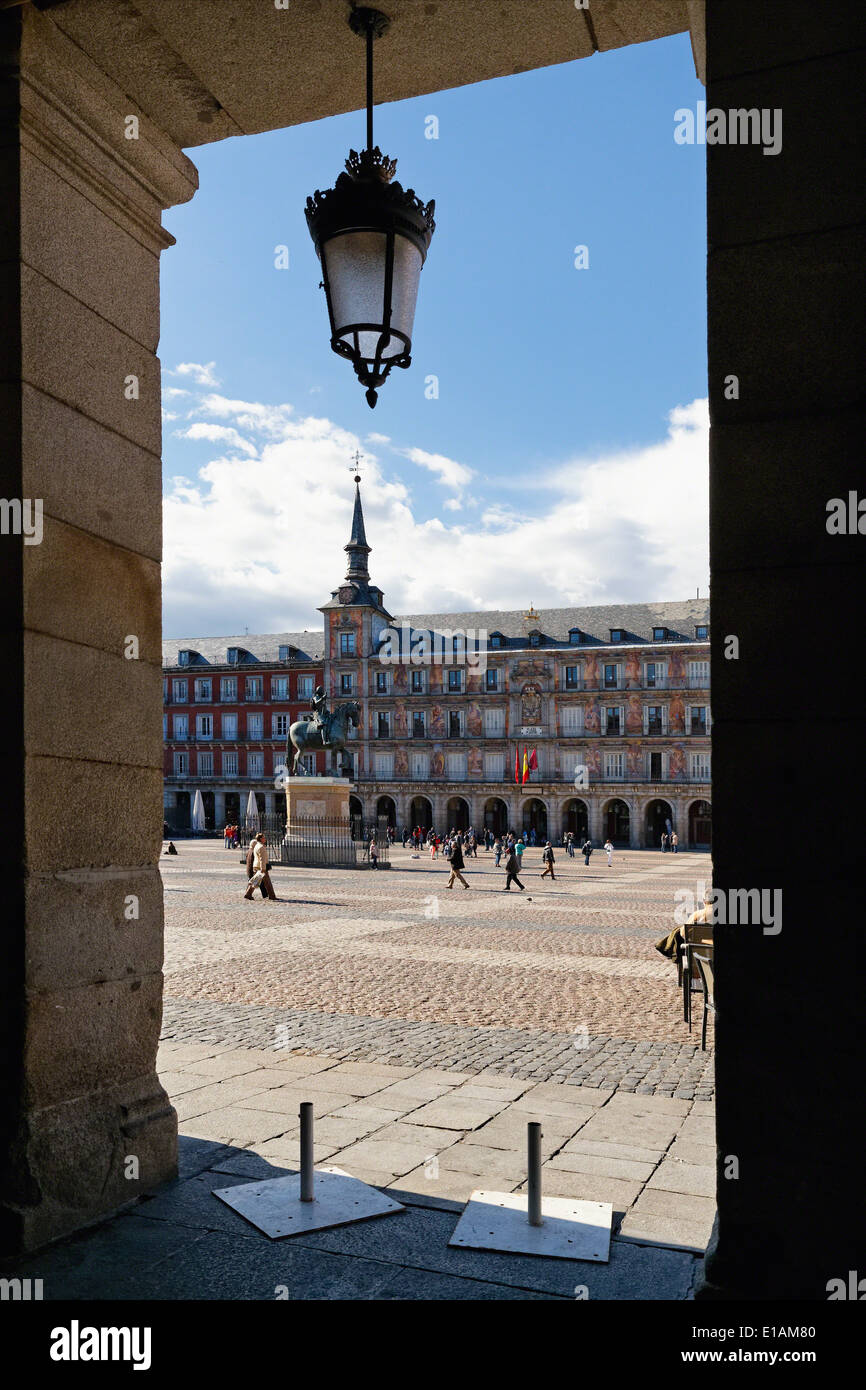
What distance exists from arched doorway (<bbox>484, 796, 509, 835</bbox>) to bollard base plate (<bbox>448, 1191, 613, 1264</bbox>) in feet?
187

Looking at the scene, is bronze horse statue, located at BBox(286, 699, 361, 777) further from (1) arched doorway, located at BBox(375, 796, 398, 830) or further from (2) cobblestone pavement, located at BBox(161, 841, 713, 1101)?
(1) arched doorway, located at BBox(375, 796, 398, 830)

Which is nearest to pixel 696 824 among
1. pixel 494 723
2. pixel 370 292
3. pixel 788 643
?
pixel 494 723

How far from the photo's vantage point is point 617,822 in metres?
58.9

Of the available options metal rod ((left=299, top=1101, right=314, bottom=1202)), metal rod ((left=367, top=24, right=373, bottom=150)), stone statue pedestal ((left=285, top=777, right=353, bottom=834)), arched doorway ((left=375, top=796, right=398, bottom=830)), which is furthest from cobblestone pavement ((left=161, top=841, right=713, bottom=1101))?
arched doorway ((left=375, top=796, right=398, bottom=830))

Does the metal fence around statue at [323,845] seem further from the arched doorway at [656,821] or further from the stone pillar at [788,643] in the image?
the stone pillar at [788,643]

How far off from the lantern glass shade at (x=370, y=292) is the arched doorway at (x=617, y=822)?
184ft

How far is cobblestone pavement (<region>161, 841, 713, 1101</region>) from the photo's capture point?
24.1 feet

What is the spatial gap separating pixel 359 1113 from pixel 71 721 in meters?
3.01

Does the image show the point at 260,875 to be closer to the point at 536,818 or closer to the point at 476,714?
the point at 536,818

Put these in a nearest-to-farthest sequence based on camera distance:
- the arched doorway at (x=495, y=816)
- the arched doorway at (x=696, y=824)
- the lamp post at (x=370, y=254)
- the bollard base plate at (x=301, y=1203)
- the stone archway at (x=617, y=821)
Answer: the lamp post at (x=370, y=254), the bollard base plate at (x=301, y=1203), the arched doorway at (x=696, y=824), the stone archway at (x=617, y=821), the arched doorway at (x=495, y=816)

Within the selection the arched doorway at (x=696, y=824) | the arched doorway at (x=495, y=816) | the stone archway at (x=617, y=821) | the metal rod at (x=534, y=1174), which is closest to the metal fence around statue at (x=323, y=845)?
the metal rod at (x=534, y=1174)

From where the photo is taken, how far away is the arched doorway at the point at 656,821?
57.7 metres

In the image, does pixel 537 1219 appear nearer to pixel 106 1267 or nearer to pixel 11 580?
pixel 106 1267
